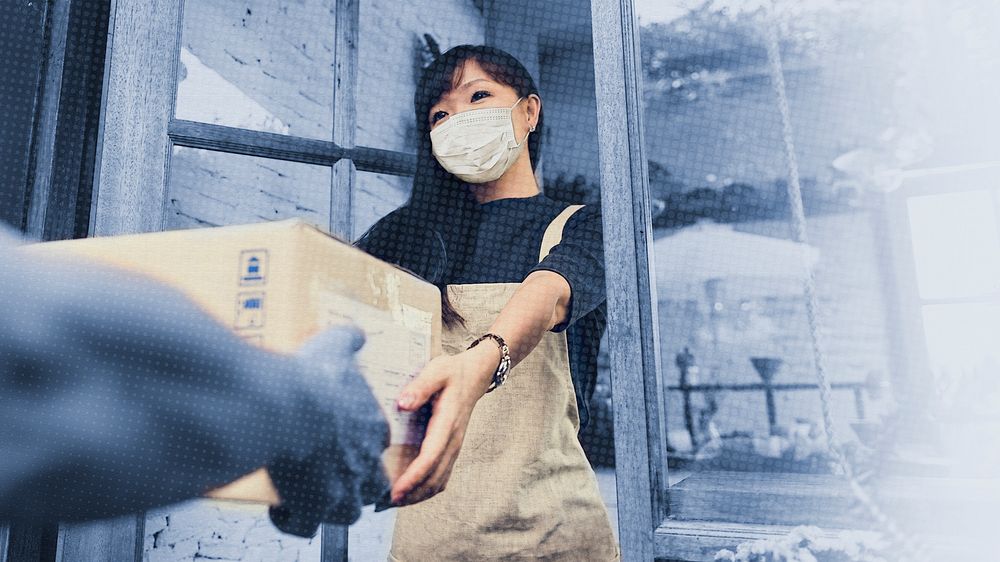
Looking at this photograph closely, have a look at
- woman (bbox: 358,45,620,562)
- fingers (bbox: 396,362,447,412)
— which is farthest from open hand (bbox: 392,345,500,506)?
woman (bbox: 358,45,620,562)

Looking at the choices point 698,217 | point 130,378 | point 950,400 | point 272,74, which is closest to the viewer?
point 130,378

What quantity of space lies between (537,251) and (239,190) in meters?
0.57

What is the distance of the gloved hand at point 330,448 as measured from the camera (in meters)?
0.54

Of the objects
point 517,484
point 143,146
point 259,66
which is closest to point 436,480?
point 517,484

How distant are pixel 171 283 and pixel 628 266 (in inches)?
21.1

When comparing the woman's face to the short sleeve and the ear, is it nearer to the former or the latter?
the ear

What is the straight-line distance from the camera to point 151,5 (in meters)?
1.08

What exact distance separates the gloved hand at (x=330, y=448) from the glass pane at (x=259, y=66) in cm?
77

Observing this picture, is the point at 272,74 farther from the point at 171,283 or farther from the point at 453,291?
the point at 171,283

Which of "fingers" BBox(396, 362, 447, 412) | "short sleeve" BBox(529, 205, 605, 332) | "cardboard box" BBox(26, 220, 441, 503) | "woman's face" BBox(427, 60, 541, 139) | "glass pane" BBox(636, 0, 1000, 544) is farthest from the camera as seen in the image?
"woman's face" BBox(427, 60, 541, 139)

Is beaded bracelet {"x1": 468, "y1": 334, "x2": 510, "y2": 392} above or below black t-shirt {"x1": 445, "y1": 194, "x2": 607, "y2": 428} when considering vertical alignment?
below

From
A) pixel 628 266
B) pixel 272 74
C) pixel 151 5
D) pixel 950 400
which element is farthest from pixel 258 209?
pixel 950 400

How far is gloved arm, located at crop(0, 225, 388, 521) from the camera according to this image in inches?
21.2

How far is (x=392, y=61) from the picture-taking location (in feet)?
4.44
